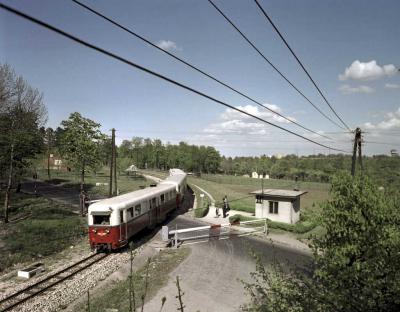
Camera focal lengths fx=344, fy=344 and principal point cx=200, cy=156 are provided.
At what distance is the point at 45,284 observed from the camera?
52.7 feet

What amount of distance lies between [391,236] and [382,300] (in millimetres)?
1660

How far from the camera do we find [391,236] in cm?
889

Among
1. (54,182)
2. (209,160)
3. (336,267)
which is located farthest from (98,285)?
(209,160)

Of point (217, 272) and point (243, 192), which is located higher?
point (243, 192)

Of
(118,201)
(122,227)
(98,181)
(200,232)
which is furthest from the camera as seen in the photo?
(98,181)

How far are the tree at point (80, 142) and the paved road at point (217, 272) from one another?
1752 centimetres

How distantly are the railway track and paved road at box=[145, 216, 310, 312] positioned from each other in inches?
193

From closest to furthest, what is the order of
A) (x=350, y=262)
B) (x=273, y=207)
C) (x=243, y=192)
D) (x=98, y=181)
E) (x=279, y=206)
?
(x=350, y=262)
(x=279, y=206)
(x=273, y=207)
(x=243, y=192)
(x=98, y=181)

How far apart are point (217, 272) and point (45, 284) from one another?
328 inches

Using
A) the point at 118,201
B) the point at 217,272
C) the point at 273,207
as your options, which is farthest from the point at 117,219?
the point at 273,207

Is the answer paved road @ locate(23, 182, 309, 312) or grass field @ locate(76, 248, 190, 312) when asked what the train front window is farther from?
paved road @ locate(23, 182, 309, 312)

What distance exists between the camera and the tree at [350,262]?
7.72 metres

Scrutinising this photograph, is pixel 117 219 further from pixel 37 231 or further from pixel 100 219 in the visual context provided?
pixel 37 231

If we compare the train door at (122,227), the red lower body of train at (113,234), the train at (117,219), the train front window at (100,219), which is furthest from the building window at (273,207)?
the train front window at (100,219)
